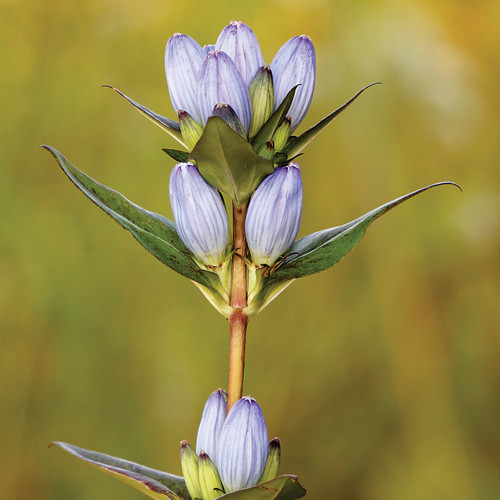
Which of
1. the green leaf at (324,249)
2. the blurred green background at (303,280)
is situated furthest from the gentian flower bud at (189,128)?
the blurred green background at (303,280)

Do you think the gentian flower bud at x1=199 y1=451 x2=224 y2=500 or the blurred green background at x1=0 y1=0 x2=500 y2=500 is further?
the blurred green background at x1=0 y1=0 x2=500 y2=500

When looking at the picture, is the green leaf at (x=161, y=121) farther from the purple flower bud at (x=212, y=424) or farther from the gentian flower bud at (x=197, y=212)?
the purple flower bud at (x=212, y=424)

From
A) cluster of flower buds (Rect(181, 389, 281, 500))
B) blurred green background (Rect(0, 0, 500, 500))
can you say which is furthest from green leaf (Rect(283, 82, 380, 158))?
blurred green background (Rect(0, 0, 500, 500))

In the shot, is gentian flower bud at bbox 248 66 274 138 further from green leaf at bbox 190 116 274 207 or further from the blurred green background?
the blurred green background

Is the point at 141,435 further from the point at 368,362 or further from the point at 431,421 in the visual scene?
the point at 431,421

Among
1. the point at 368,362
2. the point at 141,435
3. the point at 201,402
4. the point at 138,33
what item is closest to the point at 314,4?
the point at 138,33

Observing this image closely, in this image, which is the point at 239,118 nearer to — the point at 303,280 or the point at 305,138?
the point at 305,138
